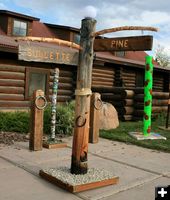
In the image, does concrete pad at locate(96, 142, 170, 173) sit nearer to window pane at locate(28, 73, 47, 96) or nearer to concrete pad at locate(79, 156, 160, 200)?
concrete pad at locate(79, 156, 160, 200)

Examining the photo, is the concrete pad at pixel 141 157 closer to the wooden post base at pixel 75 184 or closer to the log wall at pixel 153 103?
the wooden post base at pixel 75 184

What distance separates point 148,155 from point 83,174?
2524 millimetres

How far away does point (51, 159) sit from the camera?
20.5 ft

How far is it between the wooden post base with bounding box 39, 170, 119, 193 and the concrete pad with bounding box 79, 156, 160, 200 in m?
0.06

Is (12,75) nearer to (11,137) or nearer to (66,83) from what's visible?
(66,83)

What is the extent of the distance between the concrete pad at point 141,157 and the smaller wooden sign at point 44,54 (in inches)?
95.3

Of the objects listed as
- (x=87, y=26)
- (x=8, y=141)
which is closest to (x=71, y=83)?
(x=8, y=141)

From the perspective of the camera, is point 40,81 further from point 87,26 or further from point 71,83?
point 87,26

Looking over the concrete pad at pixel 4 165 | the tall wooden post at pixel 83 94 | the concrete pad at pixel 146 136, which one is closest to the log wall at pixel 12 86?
the concrete pad at pixel 146 136

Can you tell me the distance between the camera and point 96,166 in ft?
19.2

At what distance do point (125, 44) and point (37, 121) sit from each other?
300 centimetres

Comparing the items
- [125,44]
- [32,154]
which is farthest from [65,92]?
[125,44]

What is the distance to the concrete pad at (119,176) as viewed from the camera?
4457 mm

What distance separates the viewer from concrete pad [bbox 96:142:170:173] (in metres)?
6.00
